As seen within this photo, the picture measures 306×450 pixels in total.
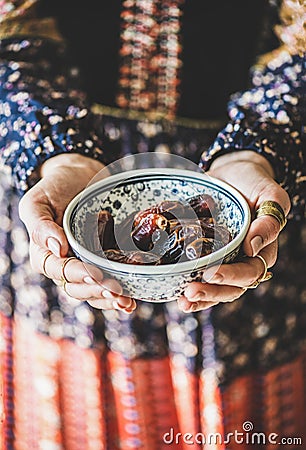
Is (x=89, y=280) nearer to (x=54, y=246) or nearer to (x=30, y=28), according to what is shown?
(x=54, y=246)

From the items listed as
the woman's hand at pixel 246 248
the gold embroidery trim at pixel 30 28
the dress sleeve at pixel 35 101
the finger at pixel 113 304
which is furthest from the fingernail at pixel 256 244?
the gold embroidery trim at pixel 30 28

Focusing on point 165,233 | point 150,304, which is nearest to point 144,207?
point 165,233

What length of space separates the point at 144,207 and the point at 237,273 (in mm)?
127

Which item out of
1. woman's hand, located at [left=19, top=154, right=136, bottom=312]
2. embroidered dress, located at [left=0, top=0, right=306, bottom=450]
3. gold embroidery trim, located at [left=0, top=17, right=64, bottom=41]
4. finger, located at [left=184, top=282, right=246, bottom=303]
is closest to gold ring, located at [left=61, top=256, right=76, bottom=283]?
woman's hand, located at [left=19, top=154, right=136, bottom=312]

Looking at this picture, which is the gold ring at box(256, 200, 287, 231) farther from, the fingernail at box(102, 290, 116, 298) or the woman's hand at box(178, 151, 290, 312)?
the fingernail at box(102, 290, 116, 298)

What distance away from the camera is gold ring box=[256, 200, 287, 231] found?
0.53 meters

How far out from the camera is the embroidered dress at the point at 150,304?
2.30 ft

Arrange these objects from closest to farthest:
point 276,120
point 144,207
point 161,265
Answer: point 161,265
point 144,207
point 276,120

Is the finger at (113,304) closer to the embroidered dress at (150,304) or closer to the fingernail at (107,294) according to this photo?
the fingernail at (107,294)

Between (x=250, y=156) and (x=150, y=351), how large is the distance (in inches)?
10.3

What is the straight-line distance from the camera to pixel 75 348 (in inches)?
28.5

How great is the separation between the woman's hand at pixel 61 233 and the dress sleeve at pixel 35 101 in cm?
2

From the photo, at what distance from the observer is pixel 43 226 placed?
51cm

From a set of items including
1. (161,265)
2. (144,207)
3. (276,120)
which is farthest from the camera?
(276,120)
